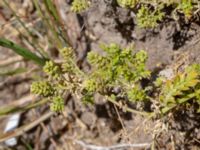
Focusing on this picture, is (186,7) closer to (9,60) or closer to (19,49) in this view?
(19,49)

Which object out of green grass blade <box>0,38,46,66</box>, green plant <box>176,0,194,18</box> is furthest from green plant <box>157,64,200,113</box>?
green grass blade <box>0,38,46,66</box>

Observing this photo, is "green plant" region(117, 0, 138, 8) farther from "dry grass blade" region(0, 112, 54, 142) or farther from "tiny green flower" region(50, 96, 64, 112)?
"dry grass blade" region(0, 112, 54, 142)

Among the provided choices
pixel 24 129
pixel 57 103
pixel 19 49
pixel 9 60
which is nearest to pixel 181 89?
pixel 57 103

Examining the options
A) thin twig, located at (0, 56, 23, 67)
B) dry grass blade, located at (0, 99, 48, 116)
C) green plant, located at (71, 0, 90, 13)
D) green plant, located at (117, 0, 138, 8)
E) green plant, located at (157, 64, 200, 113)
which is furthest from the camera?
thin twig, located at (0, 56, 23, 67)

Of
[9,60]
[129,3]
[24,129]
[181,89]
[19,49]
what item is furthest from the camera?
[9,60]

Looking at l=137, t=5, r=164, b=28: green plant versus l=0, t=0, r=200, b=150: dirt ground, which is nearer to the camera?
l=137, t=5, r=164, b=28: green plant

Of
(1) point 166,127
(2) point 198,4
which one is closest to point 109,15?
(2) point 198,4

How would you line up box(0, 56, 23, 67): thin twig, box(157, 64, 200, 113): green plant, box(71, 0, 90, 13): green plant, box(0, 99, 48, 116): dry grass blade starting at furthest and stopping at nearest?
box(0, 56, 23, 67): thin twig → box(0, 99, 48, 116): dry grass blade → box(71, 0, 90, 13): green plant → box(157, 64, 200, 113): green plant

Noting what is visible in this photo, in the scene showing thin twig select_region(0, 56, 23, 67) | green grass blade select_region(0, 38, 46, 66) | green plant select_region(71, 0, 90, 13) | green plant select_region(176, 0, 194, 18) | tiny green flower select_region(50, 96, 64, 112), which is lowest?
tiny green flower select_region(50, 96, 64, 112)
